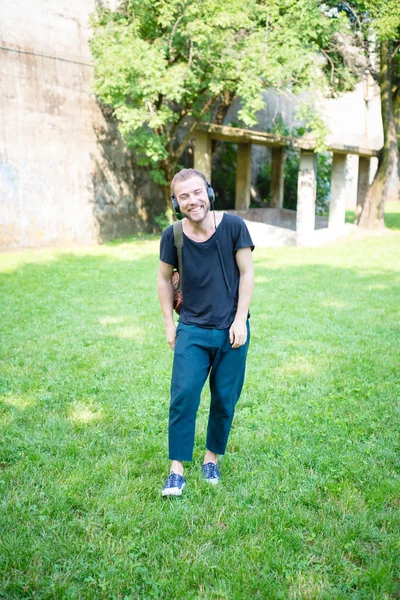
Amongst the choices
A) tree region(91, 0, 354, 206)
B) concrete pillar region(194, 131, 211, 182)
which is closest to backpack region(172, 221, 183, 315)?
tree region(91, 0, 354, 206)

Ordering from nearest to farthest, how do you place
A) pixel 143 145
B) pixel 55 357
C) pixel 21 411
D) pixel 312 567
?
pixel 312 567, pixel 21 411, pixel 55 357, pixel 143 145

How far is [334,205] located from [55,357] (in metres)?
12.7

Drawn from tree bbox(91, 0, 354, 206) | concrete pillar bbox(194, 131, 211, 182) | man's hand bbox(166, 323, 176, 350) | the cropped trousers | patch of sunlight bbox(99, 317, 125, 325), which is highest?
tree bbox(91, 0, 354, 206)

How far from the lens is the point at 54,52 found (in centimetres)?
1358

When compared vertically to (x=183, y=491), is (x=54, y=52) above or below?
above

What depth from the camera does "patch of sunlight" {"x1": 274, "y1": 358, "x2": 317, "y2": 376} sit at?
5681 mm

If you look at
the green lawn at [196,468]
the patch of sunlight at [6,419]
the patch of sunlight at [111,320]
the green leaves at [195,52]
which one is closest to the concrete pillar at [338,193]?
the green leaves at [195,52]

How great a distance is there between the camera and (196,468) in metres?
3.83

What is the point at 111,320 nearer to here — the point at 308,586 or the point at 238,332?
the point at 238,332

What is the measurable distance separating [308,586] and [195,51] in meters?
12.4

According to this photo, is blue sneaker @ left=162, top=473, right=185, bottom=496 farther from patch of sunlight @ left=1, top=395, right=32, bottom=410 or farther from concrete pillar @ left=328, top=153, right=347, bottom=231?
concrete pillar @ left=328, top=153, right=347, bottom=231

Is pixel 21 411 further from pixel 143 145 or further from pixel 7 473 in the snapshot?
pixel 143 145

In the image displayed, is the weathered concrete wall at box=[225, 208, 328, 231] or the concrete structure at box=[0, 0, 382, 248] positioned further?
Result: the weathered concrete wall at box=[225, 208, 328, 231]

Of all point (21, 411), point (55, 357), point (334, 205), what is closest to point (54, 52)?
point (334, 205)
